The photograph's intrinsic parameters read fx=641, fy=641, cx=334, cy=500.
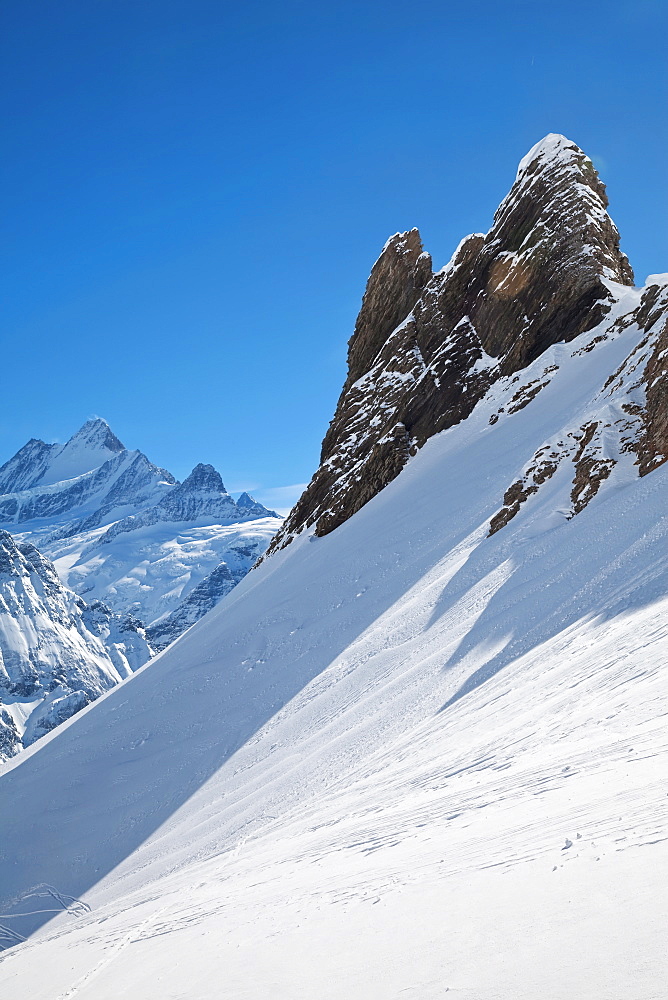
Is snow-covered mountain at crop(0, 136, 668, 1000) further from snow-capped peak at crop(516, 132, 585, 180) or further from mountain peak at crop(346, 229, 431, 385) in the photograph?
mountain peak at crop(346, 229, 431, 385)

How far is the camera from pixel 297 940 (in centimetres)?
436

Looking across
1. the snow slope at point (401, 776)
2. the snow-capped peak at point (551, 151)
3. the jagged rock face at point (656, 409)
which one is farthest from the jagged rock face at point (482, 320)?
the jagged rock face at point (656, 409)

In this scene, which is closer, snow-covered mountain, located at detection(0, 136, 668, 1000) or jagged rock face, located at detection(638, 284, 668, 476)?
snow-covered mountain, located at detection(0, 136, 668, 1000)

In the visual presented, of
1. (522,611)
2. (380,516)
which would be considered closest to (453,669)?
(522,611)

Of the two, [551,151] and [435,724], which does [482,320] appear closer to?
[551,151]

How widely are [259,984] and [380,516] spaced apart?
25.4m

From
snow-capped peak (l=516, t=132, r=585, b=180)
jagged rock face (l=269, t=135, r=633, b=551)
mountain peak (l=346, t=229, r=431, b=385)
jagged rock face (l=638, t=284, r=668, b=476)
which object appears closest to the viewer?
jagged rock face (l=638, t=284, r=668, b=476)

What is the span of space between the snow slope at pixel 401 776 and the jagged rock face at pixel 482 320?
420 cm

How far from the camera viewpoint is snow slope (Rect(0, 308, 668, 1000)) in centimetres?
347

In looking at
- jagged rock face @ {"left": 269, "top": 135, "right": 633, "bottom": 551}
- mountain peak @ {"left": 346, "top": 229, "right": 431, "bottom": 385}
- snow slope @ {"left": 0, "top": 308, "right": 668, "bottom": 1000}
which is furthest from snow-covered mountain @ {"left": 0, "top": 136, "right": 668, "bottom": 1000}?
mountain peak @ {"left": 346, "top": 229, "right": 431, "bottom": 385}

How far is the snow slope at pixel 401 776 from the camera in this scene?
3.47 m

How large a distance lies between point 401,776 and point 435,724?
7.47 feet

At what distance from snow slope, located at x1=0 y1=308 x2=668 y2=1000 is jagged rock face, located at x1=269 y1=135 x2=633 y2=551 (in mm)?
4201

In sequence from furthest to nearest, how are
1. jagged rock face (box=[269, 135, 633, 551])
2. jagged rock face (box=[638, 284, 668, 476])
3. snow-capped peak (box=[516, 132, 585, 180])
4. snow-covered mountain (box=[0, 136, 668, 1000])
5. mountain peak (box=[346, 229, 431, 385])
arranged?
1. mountain peak (box=[346, 229, 431, 385])
2. snow-capped peak (box=[516, 132, 585, 180])
3. jagged rock face (box=[269, 135, 633, 551])
4. jagged rock face (box=[638, 284, 668, 476])
5. snow-covered mountain (box=[0, 136, 668, 1000])
